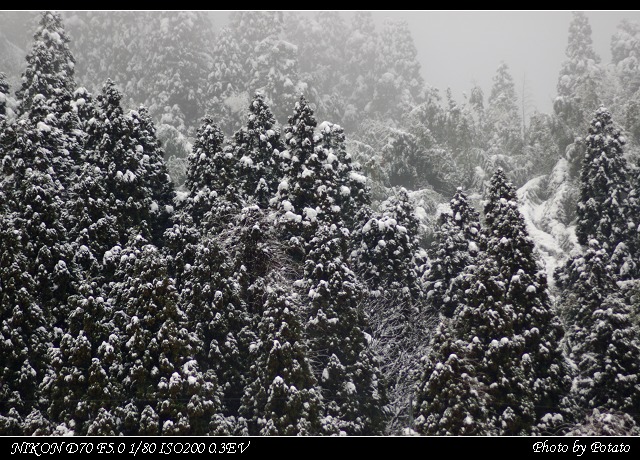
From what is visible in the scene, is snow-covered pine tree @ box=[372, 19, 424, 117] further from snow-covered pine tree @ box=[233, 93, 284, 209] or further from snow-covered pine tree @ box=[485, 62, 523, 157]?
snow-covered pine tree @ box=[233, 93, 284, 209]

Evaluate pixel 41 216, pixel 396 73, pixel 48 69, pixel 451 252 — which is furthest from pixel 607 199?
pixel 396 73

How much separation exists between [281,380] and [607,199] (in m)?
18.7

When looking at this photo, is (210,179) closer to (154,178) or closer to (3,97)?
(154,178)

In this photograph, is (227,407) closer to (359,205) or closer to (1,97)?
(359,205)

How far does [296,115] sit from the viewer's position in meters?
27.6

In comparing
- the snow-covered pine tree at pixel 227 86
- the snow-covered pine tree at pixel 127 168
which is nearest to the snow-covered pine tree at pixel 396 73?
the snow-covered pine tree at pixel 227 86

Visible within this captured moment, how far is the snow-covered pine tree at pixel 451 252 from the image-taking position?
2736 centimetres

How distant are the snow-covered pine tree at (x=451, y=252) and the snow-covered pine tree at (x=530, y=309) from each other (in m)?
2.92

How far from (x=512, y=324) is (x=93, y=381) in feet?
46.7

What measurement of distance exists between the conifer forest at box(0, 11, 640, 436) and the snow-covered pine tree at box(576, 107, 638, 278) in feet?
0.32

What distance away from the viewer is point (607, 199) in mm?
30281

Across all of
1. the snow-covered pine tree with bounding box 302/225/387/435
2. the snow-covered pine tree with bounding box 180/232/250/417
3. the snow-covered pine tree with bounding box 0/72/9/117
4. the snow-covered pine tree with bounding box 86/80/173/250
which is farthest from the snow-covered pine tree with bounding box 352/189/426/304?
the snow-covered pine tree with bounding box 0/72/9/117
